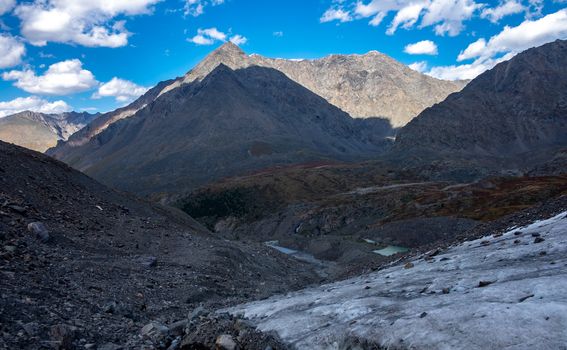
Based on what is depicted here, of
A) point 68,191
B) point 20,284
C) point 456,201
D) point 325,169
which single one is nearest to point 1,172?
point 68,191

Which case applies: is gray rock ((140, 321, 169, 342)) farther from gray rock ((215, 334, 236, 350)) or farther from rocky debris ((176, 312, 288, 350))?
gray rock ((215, 334, 236, 350))

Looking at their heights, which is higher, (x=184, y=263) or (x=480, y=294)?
(x=480, y=294)

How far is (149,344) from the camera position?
1672 centimetres

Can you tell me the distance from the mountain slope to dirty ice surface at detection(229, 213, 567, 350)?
6.08 meters

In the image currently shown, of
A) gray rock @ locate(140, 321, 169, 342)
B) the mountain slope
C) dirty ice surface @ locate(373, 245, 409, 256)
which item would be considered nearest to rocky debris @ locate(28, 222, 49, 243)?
the mountain slope

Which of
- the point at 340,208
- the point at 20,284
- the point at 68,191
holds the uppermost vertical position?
the point at 68,191

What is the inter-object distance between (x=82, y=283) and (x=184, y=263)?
13.4 metres

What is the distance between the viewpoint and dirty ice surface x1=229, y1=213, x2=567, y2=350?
447 inches

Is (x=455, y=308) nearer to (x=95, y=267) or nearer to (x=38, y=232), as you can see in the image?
(x=95, y=267)

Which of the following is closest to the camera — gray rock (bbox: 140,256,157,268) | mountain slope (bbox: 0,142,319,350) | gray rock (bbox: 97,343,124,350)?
gray rock (bbox: 97,343,124,350)

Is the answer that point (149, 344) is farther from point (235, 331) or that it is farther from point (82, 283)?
point (82, 283)

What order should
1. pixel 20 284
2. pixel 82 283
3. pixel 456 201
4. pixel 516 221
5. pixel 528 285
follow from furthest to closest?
1. pixel 456 201
2. pixel 516 221
3. pixel 82 283
4. pixel 20 284
5. pixel 528 285

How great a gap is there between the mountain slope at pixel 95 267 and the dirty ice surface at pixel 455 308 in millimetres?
6079

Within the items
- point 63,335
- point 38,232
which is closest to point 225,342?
point 63,335
